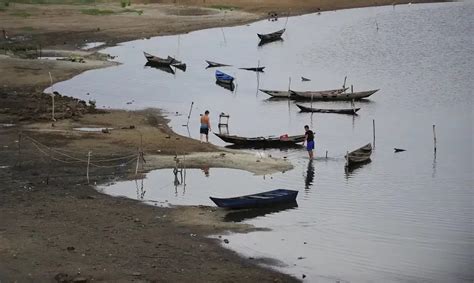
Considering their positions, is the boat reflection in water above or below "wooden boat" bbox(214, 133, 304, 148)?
below

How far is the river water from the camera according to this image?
22547 millimetres

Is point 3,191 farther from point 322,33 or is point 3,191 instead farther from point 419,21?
point 419,21

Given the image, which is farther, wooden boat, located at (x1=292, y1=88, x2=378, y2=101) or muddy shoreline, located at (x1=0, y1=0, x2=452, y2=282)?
wooden boat, located at (x1=292, y1=88, x2=378, y2=101)

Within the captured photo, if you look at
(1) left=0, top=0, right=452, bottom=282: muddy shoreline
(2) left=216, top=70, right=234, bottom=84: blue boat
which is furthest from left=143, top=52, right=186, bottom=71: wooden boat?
(1) left=0, top=0, right=452, bottom=282: muddy shoreline

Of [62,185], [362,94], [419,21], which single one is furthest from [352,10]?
[62,185]

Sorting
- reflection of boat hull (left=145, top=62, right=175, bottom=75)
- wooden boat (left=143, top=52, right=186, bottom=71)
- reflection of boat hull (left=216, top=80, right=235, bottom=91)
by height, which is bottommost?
reflection of boat hull (left=216, top=80, right=235, bottom=91)

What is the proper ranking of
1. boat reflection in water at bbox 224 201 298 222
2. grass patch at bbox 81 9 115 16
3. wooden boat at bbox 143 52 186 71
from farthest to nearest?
grass patch at bbox 81 9 115 16
wooden boat at bbox 143 52 186 71
boat reflection in water at bbox 224 201 298 222

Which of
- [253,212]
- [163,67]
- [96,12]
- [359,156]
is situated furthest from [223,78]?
[96,12]

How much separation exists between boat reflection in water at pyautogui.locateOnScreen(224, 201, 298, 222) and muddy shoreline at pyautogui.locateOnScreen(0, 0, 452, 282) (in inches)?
11.8

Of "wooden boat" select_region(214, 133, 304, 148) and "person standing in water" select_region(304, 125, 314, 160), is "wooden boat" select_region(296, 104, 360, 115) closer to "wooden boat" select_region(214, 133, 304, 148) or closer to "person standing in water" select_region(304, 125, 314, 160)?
"wooden boat" select_region(214, 133, 304, 148)

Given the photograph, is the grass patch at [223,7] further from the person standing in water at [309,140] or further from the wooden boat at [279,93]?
the person standing in water at [309,140]

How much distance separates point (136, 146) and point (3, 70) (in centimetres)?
1988

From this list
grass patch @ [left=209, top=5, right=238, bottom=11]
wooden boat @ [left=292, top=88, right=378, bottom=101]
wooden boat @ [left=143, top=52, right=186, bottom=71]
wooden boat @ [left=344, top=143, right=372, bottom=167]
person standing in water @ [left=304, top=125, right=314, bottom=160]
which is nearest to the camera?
wooden boat @ [left=344, top=143, right=372, bottom=167]

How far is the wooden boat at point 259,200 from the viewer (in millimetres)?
24797
